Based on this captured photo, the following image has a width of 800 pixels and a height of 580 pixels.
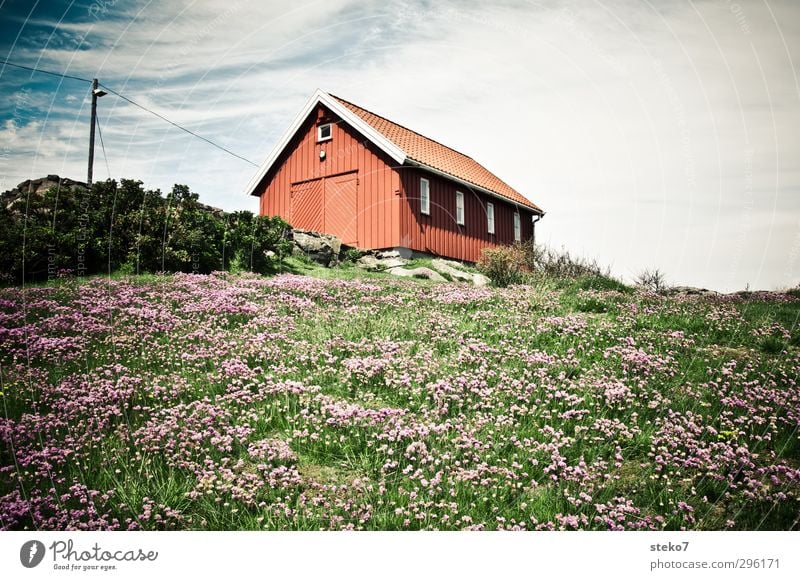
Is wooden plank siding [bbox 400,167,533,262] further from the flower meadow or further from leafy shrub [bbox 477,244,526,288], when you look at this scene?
the flower meadow

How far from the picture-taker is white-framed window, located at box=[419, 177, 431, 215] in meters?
24.5

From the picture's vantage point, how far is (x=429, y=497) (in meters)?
4.30

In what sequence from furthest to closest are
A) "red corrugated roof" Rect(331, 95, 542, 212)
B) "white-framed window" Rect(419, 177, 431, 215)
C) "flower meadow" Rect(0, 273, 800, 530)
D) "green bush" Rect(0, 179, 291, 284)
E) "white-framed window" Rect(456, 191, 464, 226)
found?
1. "white-framed window" Rect(456, 191, 464, 226)
2. "red corrugated roof" Rect(331, 95, 542, 212)
3. "white-framed window" Rect(419, 177, 431, 215)
4. "green bush" Rect(0, 179, 291, 284)
5. "flower meadow" Rect(0, 273, 800, 530)

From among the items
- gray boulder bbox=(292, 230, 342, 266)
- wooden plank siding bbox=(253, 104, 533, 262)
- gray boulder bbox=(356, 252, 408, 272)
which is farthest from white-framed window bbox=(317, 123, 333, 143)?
gray boulder bbox=(356, 252, 408, 272)

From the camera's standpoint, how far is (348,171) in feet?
80.5

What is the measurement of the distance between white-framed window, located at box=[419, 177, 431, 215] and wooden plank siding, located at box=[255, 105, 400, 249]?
158cm

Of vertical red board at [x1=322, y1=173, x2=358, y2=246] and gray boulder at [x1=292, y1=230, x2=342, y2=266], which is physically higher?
vertical red board at [x1=322, y1=173, x2=358, y2=246]

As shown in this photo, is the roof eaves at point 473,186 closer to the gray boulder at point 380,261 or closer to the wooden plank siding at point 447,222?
the wooden plank siding at point 447,222

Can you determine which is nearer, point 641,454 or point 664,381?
point 641,454

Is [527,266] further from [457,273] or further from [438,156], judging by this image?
[438,156]

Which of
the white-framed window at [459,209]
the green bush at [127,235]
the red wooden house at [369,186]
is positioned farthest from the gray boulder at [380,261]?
the white-framed window at [459,209]

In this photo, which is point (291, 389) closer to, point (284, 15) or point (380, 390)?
point (380, 390)
